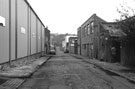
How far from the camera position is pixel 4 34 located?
14.6 m

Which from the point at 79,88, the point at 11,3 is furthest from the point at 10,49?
the point at 79,88

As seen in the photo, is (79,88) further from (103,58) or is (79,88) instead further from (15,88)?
(103,58)

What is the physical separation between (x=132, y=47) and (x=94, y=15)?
51.6 feet

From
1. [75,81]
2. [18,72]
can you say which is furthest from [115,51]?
[75,81]

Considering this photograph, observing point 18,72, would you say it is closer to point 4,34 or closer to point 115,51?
point 4,34

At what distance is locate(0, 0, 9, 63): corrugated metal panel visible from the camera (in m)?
13.9

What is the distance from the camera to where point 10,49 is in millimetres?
16266

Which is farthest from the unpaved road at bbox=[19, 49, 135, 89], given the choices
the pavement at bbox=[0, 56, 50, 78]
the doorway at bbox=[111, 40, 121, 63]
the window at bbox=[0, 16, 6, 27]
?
the doorway at bbox=[111, 40, 121, 63]

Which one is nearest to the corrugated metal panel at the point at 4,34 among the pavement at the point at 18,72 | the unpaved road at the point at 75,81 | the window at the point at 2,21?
the window at the point at 2,21

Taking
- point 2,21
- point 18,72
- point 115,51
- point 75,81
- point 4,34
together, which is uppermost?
point 2,21

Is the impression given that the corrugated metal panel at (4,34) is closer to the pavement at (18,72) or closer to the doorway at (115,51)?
the pavement at (18,72)

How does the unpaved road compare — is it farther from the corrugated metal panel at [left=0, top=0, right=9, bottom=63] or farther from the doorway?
the doorway

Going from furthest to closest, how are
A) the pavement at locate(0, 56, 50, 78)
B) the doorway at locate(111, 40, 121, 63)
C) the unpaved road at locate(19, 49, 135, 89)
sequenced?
1. the doorway at locate(111, 40, 121, 63)
2. the pavement at locate(0, 56, 50, 78)
3. the unpaved road at locate(19, 49, 135, 89)

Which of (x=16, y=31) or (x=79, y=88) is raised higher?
(x=16, y=31)
